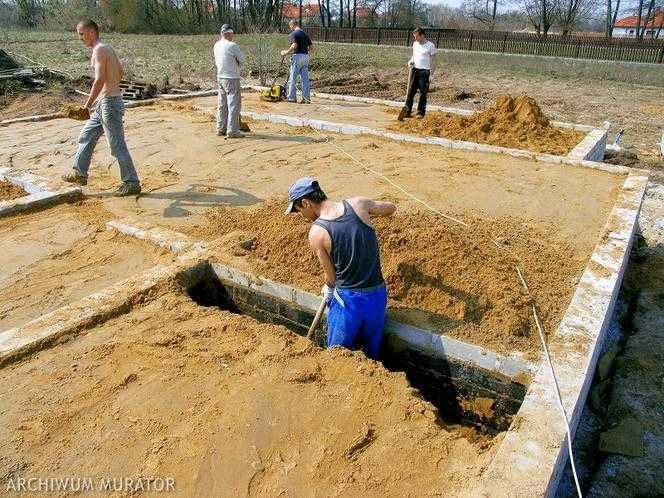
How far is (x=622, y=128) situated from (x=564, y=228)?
896 centimetres

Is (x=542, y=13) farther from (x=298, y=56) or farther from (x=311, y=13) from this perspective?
(x=298, y=56)

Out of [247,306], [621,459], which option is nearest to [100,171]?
[247,306]

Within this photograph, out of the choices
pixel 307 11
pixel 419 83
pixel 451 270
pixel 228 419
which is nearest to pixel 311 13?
pixel 307 11

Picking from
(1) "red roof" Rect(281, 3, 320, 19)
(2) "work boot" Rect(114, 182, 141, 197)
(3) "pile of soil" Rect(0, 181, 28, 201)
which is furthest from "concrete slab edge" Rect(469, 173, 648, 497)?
(1) "red roof" Rect(281, 3, 320, 19)

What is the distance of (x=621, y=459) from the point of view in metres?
3.60

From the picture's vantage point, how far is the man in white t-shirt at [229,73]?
797 cm

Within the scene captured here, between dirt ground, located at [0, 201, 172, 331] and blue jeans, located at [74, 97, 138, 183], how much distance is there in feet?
2.16

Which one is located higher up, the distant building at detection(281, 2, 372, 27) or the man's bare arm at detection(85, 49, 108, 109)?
the distant building at detection(281, 2, 372, 27)

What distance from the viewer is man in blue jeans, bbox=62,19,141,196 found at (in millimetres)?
5562

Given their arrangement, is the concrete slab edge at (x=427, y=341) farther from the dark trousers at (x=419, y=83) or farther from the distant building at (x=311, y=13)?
the distant building at (x=311, y=13)

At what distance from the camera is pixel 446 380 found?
3.73 metres

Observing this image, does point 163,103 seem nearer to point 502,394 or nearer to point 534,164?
point 534,164

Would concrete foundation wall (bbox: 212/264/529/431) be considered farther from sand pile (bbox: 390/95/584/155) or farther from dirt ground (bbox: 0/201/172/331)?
sand pile (bbox: 390/95/584/155)

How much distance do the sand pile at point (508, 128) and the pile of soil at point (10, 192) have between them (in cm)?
599
